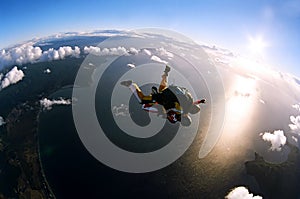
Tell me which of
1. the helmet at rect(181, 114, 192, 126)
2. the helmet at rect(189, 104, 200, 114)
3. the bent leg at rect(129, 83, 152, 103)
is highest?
the bent leg at rect(129, 83, 152, 103)

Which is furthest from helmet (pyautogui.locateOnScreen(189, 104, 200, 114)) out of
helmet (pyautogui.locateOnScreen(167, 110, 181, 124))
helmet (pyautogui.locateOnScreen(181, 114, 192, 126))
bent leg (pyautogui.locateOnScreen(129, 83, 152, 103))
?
bent leg (pyautogui.locateOnScreen(129, 83, 152, 103))

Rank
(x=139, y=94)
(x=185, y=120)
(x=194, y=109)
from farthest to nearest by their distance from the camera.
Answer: (x=139, y=94)
(x=185, y=120)
(x=194, y=109)

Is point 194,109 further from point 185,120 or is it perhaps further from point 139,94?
point 139,94

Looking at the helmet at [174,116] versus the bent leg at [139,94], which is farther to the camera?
the bent leg at [139,94]

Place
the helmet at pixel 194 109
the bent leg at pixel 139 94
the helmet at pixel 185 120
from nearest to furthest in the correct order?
the helmet at pixel 194 109, the helmet at pixel 185 120, the bent leg at pixel 139 94

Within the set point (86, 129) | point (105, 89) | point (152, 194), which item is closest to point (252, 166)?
point (152, 194)

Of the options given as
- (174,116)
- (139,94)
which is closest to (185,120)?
(174,116)

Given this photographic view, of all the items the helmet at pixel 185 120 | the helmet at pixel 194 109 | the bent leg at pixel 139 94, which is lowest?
the helmet at pixel 185 120

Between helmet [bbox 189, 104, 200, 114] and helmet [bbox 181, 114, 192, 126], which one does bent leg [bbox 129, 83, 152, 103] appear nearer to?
helmet [bbox 181, 114, 192, 126]

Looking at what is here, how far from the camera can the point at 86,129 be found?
136 meters

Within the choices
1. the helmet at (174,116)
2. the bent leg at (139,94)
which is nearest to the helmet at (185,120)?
the helmet at (174,116)

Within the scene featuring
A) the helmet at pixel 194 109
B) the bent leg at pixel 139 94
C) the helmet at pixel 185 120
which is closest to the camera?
the helmet at pixel 194 109

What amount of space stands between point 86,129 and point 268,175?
120333 millimetres

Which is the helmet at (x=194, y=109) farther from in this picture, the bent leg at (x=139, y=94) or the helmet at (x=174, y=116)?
the bent leg at (x=139, y=94)
